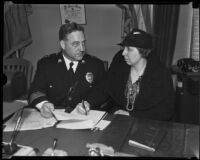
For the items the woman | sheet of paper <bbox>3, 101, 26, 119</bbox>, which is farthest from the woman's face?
sheet of paper <bbox>3, 101, 26, 119</bbox>

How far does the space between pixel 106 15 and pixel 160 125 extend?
1.98 m

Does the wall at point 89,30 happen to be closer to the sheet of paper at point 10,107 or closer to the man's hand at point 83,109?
the man's hand at point 83,109

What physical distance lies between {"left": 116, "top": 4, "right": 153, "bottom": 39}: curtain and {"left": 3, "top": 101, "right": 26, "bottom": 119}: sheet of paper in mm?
1496

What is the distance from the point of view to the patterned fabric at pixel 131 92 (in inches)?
73.0

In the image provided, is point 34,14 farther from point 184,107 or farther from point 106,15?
point 184,107

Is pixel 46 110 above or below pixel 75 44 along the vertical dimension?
below

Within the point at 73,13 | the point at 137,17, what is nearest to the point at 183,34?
the point at 137,17

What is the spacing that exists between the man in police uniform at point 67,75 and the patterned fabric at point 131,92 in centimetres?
24

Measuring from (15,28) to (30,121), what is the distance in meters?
1.62

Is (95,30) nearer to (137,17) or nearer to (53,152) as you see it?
(137,17)

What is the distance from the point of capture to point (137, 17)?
8.82ft

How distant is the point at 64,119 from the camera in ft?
4.71

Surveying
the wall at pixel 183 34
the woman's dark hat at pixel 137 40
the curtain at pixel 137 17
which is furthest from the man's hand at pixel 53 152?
the wall at pixel 183 34

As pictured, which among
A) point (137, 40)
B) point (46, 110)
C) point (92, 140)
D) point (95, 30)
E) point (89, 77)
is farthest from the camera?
point (95, 30)
